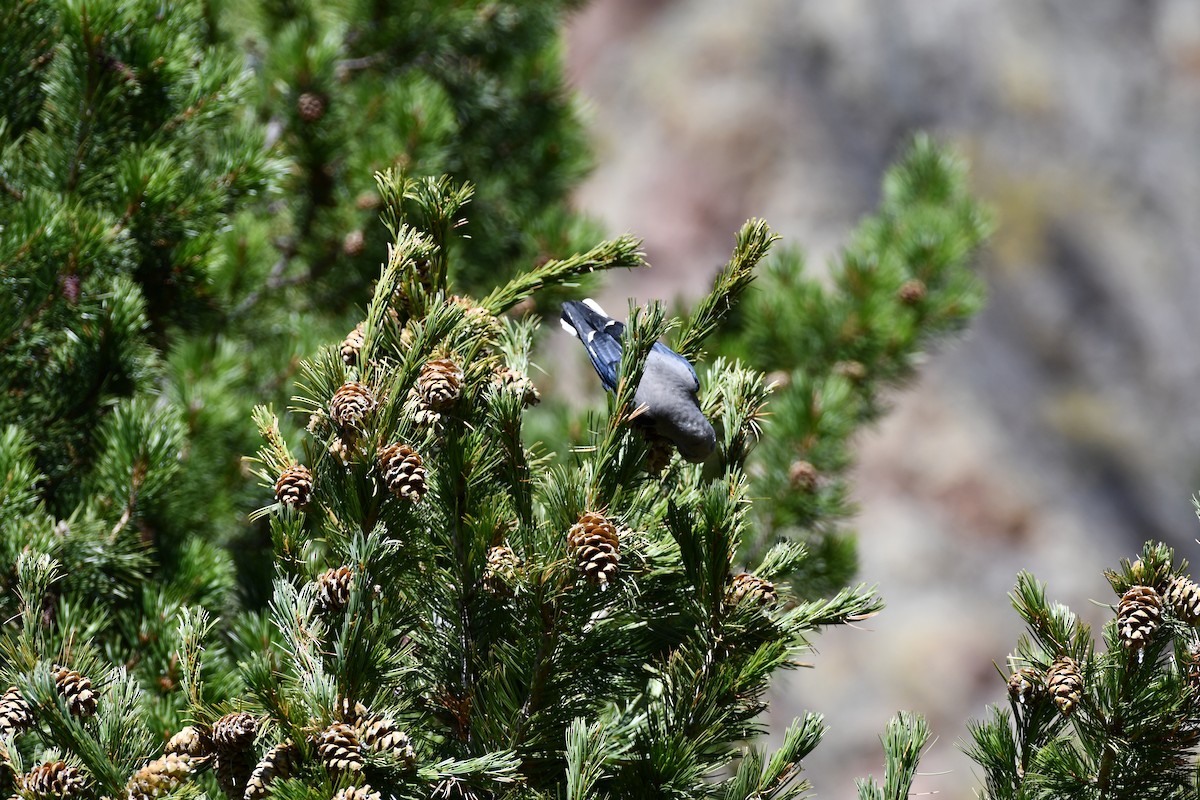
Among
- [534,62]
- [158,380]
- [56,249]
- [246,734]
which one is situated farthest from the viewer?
[534,62]

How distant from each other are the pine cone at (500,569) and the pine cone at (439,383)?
0.41 feet

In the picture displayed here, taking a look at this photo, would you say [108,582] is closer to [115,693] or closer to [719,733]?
[115,693]

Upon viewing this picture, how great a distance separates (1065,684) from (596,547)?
1.29 feet

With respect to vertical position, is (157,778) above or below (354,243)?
below

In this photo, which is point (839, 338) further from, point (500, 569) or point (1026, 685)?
point (500, 569)

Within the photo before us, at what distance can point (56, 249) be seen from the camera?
4.01ft

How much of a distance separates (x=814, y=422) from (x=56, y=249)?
1.20 meters

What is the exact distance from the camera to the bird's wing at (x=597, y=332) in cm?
93

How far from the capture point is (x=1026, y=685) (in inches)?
33.9

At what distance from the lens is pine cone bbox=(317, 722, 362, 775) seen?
712mm

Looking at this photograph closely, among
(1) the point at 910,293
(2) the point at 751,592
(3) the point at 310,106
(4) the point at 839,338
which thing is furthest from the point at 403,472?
(1) the point at 910,293

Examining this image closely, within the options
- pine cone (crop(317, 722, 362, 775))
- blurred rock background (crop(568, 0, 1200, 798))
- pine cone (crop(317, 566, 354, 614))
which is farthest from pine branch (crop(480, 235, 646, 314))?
blurred rock background (crop(568, 0, 1200, 798))

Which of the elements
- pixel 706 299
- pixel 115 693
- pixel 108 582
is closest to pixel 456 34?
pixel 108 582

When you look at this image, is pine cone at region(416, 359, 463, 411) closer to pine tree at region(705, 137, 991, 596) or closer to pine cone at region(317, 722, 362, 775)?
pine cone at region(317, 722, 362, 775)
